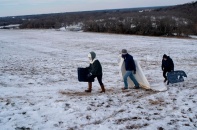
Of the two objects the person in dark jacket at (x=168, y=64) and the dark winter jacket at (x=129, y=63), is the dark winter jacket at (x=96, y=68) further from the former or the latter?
the person in dark jacket at (x=168, y=64)

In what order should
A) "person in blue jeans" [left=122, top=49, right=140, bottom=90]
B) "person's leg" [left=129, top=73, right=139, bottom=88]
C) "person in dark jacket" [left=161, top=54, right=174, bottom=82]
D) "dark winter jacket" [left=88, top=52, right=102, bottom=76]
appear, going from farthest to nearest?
"person in dark jacket" [left=161, top=54, right=174, bottom=82] → "person's leg" [left=129, top=73, right=139, bottom=88] → "person in blue jeans" [left=122, top=49, right=140, bottom=90] → "dark winter jacket" [left=88, top=52, right=102, bottom=76]

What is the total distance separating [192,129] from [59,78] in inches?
403

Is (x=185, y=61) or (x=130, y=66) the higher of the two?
(x=130, y=66)

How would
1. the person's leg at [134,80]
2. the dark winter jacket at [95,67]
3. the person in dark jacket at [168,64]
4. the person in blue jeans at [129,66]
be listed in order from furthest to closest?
the person in dark jacket at [168,64]
the person's leg at [134,80]
the person in blue jeans at [129,66]
the dark winter jacket at [95,67]

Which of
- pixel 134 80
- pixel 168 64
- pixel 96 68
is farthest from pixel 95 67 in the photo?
pixel 168 64

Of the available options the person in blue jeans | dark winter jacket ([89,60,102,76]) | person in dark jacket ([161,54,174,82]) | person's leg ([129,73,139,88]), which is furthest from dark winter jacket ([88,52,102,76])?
person in dark jacket ([161,54,174,82])

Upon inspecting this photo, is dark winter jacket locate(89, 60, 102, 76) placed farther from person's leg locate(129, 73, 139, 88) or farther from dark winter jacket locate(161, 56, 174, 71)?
dark winter jacket locate(161, 56, 174, 71)

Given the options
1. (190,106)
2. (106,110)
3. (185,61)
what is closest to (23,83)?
(106,110)

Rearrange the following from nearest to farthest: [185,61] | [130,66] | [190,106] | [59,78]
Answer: [190,106], [130,66], [59,78], [185,61]

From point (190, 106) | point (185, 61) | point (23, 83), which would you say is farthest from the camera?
point (185, 61)

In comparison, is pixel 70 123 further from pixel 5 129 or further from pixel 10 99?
pixel 10 99

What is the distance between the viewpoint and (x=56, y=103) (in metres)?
9.92

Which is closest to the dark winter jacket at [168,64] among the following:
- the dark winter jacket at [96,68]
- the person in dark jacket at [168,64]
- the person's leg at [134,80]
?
the person in dark jacket at [168,64]

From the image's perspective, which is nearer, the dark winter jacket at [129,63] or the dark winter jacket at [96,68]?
the dark winter jacket at [96,68]
